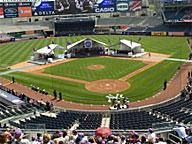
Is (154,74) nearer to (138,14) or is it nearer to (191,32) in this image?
(191,32)

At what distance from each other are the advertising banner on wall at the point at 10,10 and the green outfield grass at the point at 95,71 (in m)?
49.6

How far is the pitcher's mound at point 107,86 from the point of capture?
45562mm

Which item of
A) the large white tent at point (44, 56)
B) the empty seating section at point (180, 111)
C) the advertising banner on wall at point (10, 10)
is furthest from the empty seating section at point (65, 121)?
Answer: the advertising banner on wall at point (10, 10)

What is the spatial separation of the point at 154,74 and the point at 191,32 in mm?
47726

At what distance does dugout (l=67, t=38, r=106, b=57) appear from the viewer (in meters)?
70.5

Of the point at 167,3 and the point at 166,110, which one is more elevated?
the point at 167,3

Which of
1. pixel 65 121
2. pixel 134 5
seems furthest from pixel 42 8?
pixel 65 121

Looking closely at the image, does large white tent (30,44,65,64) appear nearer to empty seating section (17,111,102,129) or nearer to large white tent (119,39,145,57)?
large white tent (119,39,145,57)

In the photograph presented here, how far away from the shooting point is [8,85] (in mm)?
49500

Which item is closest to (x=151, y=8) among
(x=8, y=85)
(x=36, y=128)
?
(x=8, y=85)

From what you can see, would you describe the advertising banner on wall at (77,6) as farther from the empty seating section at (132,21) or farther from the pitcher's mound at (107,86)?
the pitcher's mound at (107,86)

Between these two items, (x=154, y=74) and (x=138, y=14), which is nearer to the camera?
(x=154, y=74)

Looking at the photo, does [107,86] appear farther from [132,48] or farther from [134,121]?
[132,48]

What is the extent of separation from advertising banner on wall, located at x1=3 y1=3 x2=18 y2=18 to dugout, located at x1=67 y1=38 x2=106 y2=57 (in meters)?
44.2
